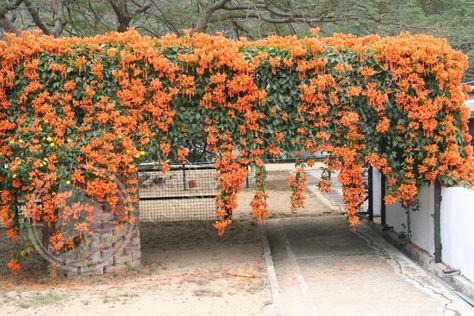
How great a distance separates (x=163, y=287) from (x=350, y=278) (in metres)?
2.68

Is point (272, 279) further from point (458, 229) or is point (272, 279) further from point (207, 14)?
point (207, 14)

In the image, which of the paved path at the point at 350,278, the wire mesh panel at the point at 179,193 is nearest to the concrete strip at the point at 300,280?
the paved path at the point at 350,278

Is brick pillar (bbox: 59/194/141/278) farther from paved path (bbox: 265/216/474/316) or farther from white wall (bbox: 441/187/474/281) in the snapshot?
white wall (bbox: 441/187/474/281)

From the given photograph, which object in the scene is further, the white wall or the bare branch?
the bare branch

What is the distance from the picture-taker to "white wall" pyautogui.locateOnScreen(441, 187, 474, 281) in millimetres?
7285

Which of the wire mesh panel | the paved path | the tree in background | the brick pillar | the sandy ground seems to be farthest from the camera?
the wire mesh panel

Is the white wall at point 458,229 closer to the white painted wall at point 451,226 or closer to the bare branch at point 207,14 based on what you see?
the white painted wall at point 451,226

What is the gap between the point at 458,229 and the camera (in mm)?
7691

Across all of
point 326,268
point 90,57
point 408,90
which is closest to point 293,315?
point 326,268

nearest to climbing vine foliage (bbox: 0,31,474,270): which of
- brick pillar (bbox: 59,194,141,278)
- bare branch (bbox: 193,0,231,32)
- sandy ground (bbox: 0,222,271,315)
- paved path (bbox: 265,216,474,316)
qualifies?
brick pillar (bbox: 59,194,141,278)

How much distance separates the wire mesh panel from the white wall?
20.8ft

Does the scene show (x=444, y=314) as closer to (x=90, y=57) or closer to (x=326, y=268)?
(x=326, y=268)

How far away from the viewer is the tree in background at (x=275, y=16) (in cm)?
1317

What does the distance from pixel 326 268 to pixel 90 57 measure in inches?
186
